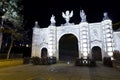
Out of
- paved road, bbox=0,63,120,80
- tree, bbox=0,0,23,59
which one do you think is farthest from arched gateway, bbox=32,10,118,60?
paved road, bbox=0,63,120,80

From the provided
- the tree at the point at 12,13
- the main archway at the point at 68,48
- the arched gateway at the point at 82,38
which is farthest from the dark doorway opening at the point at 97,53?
the tree at the point at 12,13

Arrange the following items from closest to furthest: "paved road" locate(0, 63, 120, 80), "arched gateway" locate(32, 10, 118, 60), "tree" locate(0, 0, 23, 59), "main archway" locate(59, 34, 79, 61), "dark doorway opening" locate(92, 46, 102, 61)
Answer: "paved road" locate(0, 63, 120, 80) < "tree" locate(0, 0, 23, 59) < "arched gateway" locate(32, 10, 118, 60) < "dark doorway opening" locate(92, 46, 102, 61) < "main archway" locate(59, 34, 79, 61)

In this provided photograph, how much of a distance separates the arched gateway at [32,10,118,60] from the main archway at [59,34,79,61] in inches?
13.7

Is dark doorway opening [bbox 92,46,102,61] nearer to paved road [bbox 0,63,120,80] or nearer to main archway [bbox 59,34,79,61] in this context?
main archway [bbox 59,34,79,61]

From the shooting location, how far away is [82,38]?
2547cm

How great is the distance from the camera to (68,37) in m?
29.4

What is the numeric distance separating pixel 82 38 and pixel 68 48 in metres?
4.46

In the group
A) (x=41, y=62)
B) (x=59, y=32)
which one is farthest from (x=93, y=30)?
(x=41, y=62)

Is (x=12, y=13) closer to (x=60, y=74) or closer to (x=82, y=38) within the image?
(x=82, y=38)

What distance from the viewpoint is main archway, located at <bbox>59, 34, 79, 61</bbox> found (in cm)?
2820

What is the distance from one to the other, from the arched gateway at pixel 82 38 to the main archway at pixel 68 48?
35cm

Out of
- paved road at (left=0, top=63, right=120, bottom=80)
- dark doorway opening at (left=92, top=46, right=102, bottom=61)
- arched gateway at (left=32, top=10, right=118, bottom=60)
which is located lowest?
paved road at (left=0, top=63, right=120, bottom=80)

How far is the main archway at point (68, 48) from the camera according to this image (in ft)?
92.5

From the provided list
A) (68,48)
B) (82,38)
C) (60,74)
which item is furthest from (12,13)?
(60,74)
